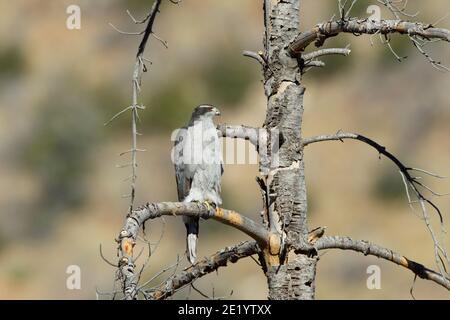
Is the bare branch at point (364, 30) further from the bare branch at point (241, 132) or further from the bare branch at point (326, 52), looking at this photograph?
the bare branch at point (241, 132)

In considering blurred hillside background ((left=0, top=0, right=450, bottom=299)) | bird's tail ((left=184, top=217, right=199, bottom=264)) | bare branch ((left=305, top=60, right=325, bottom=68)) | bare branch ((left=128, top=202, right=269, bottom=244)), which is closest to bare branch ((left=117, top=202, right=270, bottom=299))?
bare branch ((left=128, top=202, right=269, bottom=244))

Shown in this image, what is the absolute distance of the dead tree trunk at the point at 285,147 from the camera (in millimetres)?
5938

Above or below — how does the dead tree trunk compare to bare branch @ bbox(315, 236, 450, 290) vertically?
above

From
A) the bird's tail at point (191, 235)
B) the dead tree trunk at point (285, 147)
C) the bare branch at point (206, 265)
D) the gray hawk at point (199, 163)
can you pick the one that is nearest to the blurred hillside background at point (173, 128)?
the bird's tail at point (191, 235)

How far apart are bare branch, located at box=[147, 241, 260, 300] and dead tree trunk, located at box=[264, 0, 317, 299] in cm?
23

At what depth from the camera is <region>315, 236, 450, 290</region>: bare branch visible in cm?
603

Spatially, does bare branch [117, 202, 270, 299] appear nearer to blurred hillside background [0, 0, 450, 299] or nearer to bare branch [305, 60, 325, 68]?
bare branch [305, 60, 325, 68]

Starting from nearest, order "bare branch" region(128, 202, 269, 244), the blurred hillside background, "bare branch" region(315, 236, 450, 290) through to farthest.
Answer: "bare branch" region(128, 202, 269, 244) < "bare branch" region(315, 236, 450, 290) < the blurred hillside background

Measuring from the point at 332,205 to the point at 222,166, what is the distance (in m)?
16.5

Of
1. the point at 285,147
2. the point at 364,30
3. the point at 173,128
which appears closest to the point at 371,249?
the point at 285,147

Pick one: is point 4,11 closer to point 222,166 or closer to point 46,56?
point 46,56

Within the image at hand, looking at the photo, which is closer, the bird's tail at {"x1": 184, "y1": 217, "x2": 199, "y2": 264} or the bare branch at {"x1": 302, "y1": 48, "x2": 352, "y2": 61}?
the bare branch at {"x1": 302, "y1": 48, "x2": 352, "y2": 61}

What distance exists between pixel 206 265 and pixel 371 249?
40.3 inches

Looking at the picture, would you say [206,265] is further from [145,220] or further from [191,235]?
[191,235]
